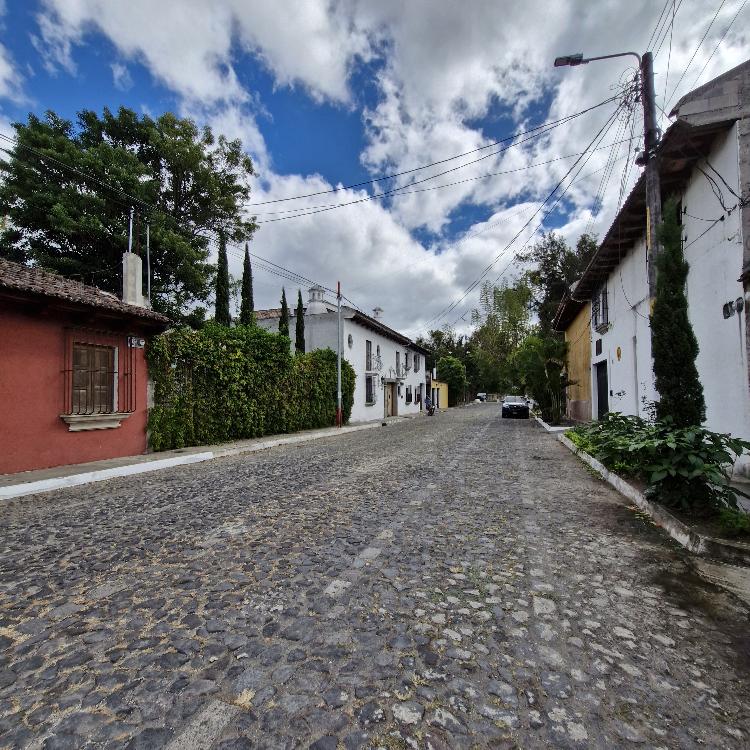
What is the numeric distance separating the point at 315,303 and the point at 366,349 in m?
4.35

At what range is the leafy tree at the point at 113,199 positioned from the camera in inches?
691

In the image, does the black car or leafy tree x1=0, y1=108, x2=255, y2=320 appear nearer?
leafy tree x1=0, y1=108, x2=255, y2=320

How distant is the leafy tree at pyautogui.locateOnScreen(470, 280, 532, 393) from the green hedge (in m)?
30.3

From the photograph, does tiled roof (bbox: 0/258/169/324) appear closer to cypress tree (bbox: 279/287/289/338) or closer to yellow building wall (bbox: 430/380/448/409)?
cypress tree (bbox: 279/287/289/338)

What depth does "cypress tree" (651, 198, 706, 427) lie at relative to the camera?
5188 millimetres

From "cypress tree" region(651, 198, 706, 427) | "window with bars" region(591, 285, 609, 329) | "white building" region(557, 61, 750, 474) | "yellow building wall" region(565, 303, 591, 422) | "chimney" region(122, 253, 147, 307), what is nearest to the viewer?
"cypress tree" region(651, 198, 706, 427)

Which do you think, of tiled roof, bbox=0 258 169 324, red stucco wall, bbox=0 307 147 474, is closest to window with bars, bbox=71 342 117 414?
red stucco wall, bbox=0 307 147 474

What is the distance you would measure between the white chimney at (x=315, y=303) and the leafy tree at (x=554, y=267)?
51.0 ft

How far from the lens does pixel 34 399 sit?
7762 millimetres

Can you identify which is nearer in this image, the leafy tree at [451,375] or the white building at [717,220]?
the white building at [717,220]

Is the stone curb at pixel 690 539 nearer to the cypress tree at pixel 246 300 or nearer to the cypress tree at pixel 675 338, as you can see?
the cypress tree at pixel 675 338

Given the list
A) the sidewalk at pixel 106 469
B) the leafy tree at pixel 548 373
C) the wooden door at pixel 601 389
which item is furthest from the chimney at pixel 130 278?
the leafy tree at pixel 548 373

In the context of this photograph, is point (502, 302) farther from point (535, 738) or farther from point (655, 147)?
point (535, 738)

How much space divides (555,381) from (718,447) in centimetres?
1542
